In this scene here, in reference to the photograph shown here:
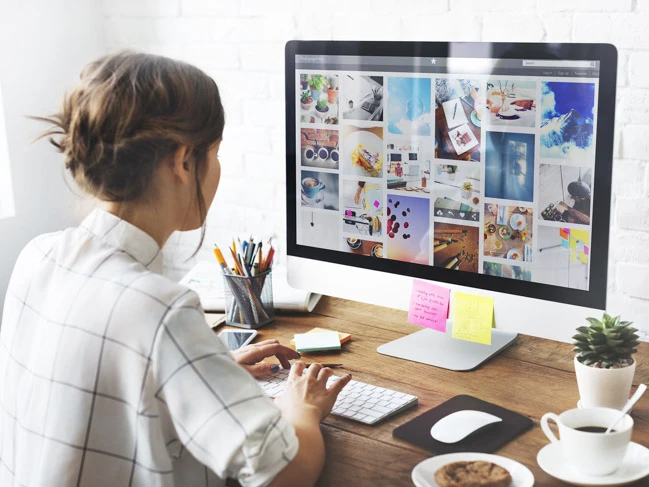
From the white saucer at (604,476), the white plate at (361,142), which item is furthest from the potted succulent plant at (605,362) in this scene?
the white plate at (361,142)

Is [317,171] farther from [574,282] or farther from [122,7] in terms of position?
[122,7]

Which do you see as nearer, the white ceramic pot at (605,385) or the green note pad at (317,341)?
the white ceramic pot at (605,385)

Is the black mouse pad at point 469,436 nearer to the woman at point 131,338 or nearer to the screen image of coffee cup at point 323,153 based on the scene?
the woman at point 131,338

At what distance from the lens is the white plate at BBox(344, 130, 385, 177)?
4.56 feet

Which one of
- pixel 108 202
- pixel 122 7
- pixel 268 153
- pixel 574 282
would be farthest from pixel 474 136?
pixel 122 7

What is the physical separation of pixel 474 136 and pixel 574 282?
0.88 ft

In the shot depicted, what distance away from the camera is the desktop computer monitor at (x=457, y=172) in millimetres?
1192

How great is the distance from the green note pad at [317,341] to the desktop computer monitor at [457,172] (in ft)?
0.26

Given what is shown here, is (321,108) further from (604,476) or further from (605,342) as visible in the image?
(604,476)

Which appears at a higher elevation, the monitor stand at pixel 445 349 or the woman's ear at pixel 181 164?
the woman's ear at pixel 181 164

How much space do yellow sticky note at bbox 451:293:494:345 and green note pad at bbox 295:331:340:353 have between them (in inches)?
8.6

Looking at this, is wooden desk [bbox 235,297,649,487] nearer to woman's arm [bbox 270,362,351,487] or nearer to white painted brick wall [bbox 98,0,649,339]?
woman's arm [bbox 270,362,351,487]

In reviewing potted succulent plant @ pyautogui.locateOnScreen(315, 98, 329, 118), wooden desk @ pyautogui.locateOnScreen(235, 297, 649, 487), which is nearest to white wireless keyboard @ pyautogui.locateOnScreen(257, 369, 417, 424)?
wooden desk @ pyautogui.locateOnScreen(235, 297, 649, 487)

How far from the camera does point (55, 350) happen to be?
3.27ft
